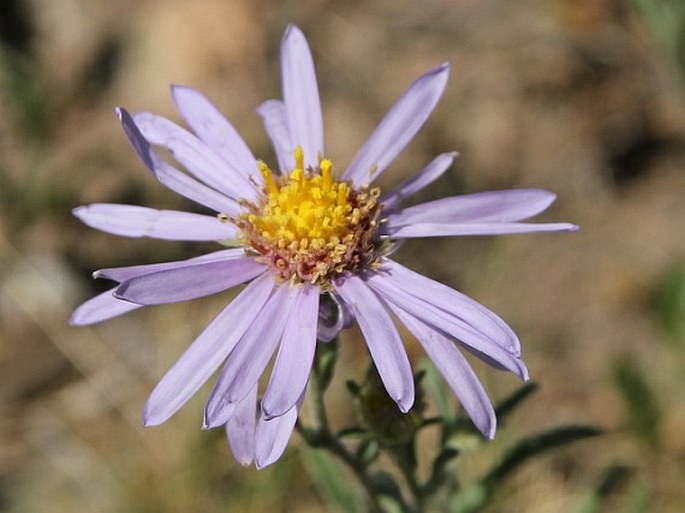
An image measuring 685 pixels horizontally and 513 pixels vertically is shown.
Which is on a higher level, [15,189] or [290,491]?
[15,189]

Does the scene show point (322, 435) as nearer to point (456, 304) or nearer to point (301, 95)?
point (456, 304)

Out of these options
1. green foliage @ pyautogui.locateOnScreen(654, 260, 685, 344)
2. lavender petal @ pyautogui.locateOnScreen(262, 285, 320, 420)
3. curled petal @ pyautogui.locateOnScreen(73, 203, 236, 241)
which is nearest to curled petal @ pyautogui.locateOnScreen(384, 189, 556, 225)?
lavender petal @ pyautogui.locateOnScreen(262, 285, 320, 420)

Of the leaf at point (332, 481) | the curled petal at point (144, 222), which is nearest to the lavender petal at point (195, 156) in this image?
the curled petal at point (144, 222)

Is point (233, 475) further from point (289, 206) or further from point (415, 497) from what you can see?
point (289, 206)

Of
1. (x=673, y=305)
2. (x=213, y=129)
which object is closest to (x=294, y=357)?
(x=213, y=129)

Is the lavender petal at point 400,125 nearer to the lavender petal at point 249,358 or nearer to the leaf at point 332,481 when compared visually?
the lavender petal at point 249,358

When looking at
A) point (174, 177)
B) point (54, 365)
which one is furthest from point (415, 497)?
point (54, 365)
